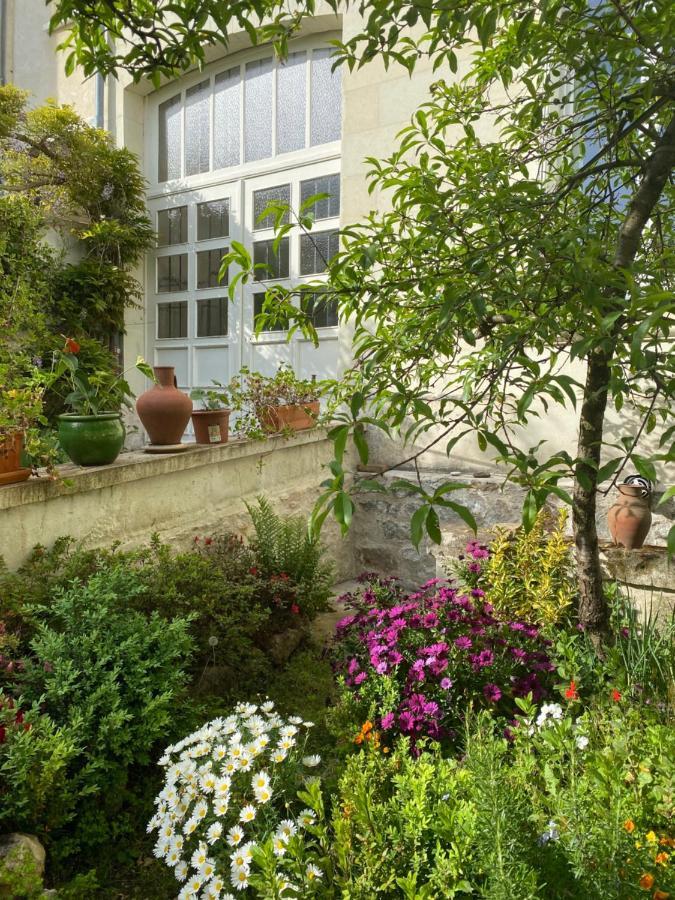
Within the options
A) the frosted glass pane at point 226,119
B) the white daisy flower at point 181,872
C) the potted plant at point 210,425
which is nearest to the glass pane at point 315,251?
the frosted glass pane at point 226,119

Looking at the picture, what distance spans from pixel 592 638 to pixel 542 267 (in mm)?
1696

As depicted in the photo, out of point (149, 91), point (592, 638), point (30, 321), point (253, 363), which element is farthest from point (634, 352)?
point (149, 91)

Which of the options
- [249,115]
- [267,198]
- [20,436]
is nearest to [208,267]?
[267,198]

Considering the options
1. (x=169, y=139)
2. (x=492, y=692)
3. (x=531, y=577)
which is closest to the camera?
(x=492, y=692)

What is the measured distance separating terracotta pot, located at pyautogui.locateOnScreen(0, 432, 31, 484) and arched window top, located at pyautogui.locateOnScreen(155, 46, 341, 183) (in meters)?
3.54

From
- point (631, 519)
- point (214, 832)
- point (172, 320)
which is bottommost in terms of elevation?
point (214, 832)

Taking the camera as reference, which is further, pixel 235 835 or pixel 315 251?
pixel 315 251

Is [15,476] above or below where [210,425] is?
below

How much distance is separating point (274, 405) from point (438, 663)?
230cm

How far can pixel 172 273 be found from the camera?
6059mm

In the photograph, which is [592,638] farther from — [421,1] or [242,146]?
[242,146]

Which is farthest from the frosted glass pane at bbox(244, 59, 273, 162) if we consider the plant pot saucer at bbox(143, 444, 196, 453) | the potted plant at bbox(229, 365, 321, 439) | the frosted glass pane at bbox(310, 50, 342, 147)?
the plant pot saucer at bbox(143, 444, 196, 453)

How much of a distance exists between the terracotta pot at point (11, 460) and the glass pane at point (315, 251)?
2.96m

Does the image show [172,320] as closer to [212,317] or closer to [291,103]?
[212,317]
